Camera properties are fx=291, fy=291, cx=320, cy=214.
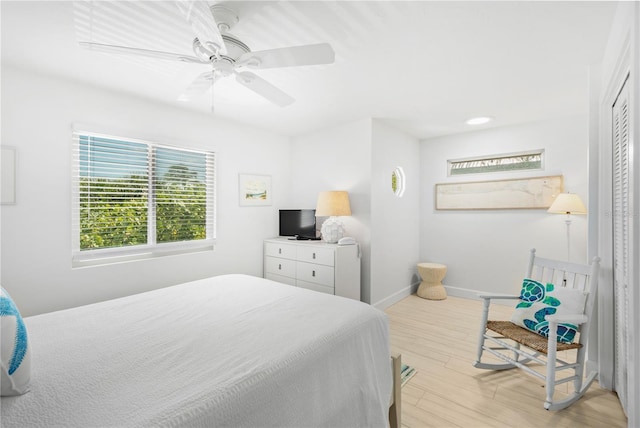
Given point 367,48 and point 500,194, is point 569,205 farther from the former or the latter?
point 367,48

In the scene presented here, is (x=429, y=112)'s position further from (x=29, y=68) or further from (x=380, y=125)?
(x=29, y=68)

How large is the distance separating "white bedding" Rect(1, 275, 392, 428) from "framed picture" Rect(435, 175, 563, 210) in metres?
3.12

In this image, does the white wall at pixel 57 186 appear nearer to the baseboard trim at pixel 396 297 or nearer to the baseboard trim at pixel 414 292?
the baseboard trim at pixel 396 297

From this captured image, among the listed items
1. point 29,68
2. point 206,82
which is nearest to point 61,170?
point 29,68

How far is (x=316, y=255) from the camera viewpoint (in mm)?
3402

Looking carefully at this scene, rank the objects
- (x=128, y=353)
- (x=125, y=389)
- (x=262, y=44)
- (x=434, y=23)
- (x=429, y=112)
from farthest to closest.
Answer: (x=429, y=112)
(x=262, y=44)
(x=434, y=23)
(x=128, y=353)
(x=125, y=389)

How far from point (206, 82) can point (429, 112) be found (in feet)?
8.11

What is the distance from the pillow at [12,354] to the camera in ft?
3.05

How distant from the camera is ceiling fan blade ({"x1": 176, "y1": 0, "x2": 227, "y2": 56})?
121 cm

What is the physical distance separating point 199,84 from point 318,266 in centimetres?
219

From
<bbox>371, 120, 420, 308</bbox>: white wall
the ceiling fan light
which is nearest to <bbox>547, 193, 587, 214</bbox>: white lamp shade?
the ceiling fan light

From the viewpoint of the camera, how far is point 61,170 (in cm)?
244

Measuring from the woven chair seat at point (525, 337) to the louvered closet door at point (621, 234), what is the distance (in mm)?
259

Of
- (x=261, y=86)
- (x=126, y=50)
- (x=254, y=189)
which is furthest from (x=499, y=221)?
(x=126, y=50)
